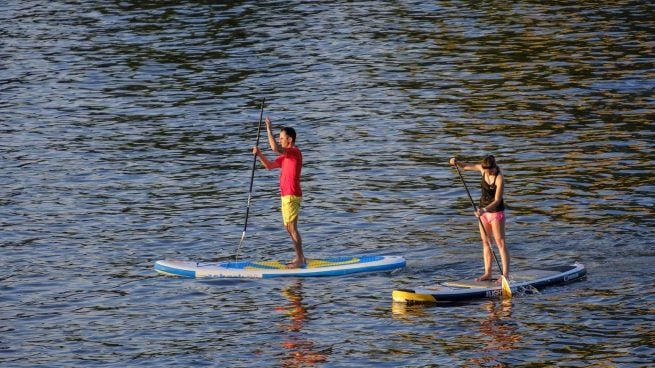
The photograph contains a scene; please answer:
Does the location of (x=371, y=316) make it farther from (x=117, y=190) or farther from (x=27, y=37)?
(x=27, y=37)

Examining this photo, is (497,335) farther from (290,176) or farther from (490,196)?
(290,176)

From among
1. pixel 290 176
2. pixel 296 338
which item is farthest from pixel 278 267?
pixel 296 338

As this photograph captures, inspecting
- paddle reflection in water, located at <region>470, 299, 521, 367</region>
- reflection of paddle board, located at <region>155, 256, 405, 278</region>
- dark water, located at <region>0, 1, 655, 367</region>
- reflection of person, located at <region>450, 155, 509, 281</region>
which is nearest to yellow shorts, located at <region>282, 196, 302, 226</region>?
reflection of paddle board, located at <region>155, 256, 405, 278</region>

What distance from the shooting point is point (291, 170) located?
2461cm

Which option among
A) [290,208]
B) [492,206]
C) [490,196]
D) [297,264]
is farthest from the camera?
[297,264]

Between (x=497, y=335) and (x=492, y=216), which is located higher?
(x=492, y=216)

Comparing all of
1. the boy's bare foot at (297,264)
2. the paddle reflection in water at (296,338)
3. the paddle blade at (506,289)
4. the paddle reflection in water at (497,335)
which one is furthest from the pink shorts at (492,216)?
the boy's bare foot at (297,264)

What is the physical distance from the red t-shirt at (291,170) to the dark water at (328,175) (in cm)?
179

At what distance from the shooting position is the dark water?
2150cm

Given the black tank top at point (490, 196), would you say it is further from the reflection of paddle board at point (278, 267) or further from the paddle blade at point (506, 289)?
the reflection of paddle board at point (278, 267)

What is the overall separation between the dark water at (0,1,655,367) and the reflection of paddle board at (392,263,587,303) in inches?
9.9

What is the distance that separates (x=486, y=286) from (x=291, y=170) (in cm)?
432

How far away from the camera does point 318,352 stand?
67.6ft

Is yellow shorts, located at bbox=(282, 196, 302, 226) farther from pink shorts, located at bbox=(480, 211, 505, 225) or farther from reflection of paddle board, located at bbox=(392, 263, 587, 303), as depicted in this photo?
pink shorts, located at bbox=(480, 211, 505, 225)
